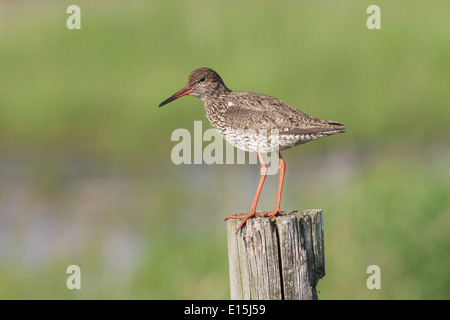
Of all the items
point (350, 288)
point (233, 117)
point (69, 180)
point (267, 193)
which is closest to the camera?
point (233, 117)

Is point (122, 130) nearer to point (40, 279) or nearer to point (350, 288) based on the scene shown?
point (40, 279)

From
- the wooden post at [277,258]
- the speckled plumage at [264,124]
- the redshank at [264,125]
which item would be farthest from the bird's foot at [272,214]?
the speckled plumage at [264,124]

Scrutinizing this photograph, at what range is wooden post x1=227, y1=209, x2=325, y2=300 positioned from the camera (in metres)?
4.68

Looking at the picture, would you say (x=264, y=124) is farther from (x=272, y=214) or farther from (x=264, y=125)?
(x=272, y=214)

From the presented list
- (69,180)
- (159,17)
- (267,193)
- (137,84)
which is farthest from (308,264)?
(159,17)

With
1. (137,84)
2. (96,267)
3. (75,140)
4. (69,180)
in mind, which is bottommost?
(96,267)

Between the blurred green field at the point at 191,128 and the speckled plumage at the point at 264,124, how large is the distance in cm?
200

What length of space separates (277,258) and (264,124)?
1512 mm

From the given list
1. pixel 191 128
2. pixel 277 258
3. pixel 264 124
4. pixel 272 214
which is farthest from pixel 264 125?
pixel 191 128

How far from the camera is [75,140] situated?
509 inches

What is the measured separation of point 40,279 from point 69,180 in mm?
3919

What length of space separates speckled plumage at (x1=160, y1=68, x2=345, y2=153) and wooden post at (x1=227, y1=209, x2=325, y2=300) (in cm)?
109

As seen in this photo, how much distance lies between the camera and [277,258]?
4.70 meters

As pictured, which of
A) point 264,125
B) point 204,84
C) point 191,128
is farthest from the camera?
point 191,128
